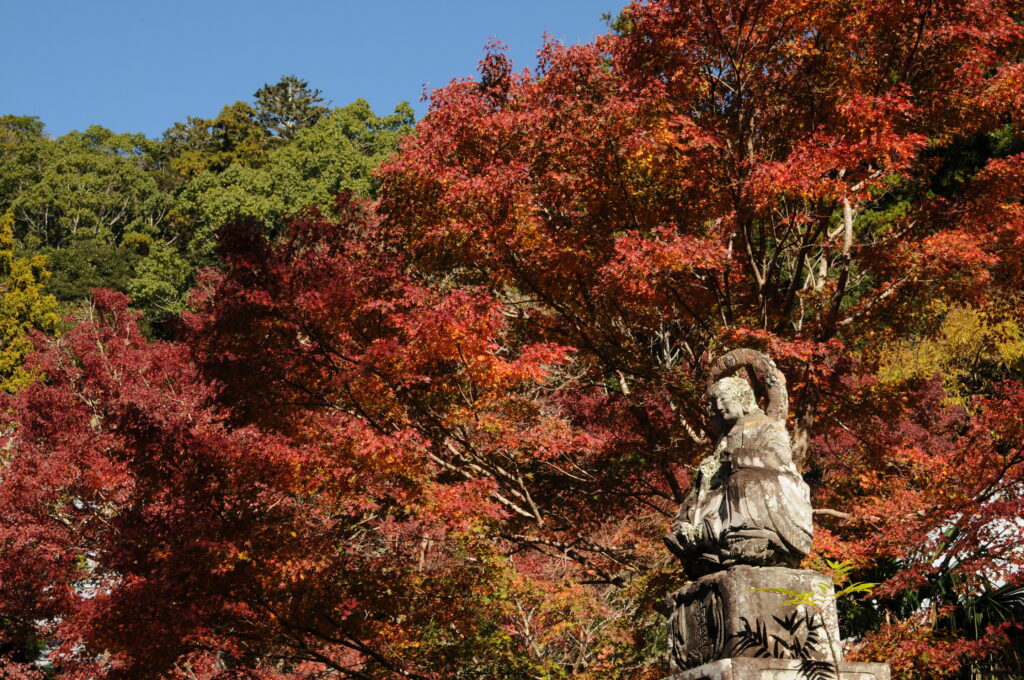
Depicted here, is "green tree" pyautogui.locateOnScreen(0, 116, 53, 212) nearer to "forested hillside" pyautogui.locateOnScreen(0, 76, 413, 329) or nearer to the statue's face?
"forested hillside" pyautogui.locateOnScreen(0, 76, 413, 329)

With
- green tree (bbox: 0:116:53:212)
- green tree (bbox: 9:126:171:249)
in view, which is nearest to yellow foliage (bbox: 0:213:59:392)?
green tree (bbox: 9:126:171:249)

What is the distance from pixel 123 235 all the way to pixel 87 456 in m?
28.7

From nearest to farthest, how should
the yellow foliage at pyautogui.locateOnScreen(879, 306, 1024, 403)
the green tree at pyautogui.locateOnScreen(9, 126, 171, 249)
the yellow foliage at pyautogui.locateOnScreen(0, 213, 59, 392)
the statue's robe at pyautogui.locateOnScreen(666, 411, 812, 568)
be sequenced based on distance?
the statue's robe at pyautogui.locateOnScreen(666, 411, 812, 568)
the yellow foliage at pyautogui.locateOnScreen(879, 306, 1024, 403)
the yellow foliage at pyautogui.locateOnScreen(0, 213, 59, 392)
the green tree at pyautogui.locateOnScreen(9, 126, 171, 249)

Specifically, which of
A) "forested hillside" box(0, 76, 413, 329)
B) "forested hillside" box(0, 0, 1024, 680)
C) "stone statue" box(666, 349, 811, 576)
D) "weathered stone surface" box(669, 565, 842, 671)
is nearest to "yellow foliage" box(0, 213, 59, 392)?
"forested hillside" box(0, 76, 413, 329)

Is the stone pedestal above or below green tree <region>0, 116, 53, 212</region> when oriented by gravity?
below

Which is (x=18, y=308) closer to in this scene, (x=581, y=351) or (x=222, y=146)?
(x=222, y=146)

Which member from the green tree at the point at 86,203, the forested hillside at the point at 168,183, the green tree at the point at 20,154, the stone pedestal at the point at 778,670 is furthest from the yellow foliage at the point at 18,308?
the stone pedestal at the point at 778,670

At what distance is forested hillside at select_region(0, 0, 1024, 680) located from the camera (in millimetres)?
9039

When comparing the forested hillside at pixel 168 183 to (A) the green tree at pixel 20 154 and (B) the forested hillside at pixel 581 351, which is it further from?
(B) the forested hillside at pixel 581 351

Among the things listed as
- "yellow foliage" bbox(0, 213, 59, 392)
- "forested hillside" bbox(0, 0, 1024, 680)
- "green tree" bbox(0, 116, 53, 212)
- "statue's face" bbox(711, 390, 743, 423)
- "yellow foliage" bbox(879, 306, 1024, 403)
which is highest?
"green tree" bbox(0, 116, 53, 212)

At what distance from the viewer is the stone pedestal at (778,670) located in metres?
4.52

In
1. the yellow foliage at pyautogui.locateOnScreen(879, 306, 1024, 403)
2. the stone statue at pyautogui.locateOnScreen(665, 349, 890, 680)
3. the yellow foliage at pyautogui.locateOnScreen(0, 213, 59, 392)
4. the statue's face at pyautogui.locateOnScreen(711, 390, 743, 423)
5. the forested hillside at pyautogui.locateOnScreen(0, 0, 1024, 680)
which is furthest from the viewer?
the yellow foliage at pyautogui.locateOnScreen(0, 213, 59, 392)

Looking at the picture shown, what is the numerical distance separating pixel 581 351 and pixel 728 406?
18.9ft

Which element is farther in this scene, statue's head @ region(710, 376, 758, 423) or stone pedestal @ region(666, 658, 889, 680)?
statue's head @ region(710, 376, 758, 423)
